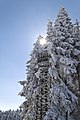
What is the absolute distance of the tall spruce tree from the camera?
22.6m

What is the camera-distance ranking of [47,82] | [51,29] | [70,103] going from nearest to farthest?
[70,103] < [47,82] < [51,29]

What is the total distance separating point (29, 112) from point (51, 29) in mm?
9808

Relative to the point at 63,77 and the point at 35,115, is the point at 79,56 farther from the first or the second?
the point at 35,115

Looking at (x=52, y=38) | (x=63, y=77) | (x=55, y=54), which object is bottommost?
(x=63, y=77)

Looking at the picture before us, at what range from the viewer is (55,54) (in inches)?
976

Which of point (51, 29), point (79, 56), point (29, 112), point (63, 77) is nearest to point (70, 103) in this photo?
point (63, 77)

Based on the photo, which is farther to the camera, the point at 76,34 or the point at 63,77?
the point at 76,34

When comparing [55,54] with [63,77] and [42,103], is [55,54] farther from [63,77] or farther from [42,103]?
[42,103]

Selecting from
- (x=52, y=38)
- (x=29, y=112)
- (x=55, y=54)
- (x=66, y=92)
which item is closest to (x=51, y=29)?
(x=52, y=38)

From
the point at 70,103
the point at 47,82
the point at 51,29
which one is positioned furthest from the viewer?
the point at 51,29

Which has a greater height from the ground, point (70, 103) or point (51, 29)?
point (51, 29)

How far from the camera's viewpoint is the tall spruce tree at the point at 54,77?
74.1 feet

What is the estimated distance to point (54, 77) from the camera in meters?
22.9

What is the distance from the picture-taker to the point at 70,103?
22828 mm
